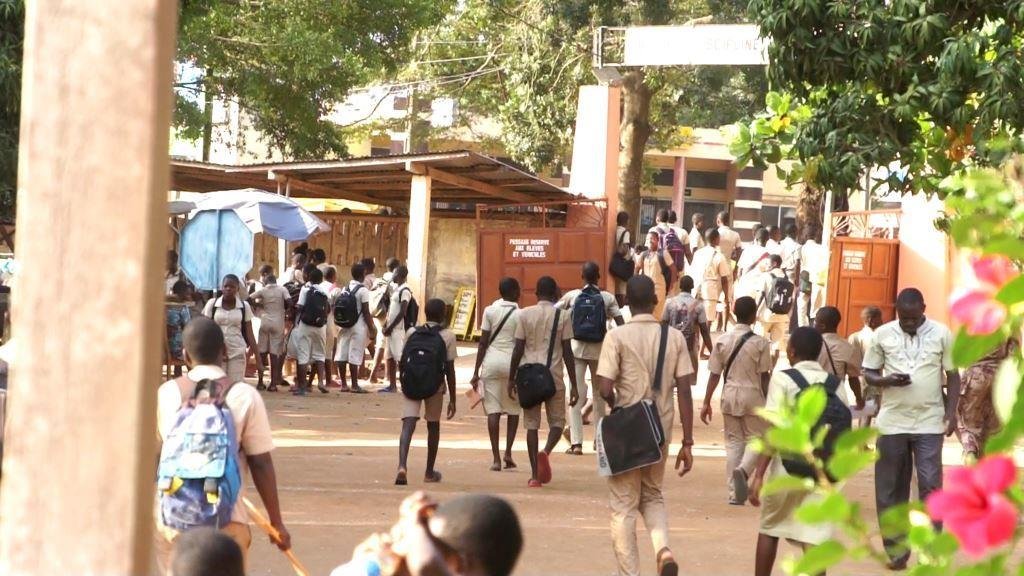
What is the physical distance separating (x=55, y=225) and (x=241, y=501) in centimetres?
353

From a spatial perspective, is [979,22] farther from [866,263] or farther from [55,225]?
[866,263]

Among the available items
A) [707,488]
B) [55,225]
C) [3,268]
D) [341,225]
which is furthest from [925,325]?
[341,225]

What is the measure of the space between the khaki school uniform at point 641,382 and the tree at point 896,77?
104 inches

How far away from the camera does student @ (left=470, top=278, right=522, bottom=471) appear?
1216 cm

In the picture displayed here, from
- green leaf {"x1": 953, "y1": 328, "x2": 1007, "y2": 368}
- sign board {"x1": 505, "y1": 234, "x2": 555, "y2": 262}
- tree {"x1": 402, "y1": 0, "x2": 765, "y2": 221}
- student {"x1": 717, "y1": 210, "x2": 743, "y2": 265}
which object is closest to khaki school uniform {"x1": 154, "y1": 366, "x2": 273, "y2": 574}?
green leaf {"x1": 953, "y1": 328, "x2": 1007, "y2": 368}

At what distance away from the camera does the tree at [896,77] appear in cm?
994

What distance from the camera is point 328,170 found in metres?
23.3

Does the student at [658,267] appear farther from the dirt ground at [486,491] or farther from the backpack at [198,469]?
the backpack at [198,469]

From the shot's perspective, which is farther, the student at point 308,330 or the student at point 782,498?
the student at point 308,330

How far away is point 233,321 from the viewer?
590 inches

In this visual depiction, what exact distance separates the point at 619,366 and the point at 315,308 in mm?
10892

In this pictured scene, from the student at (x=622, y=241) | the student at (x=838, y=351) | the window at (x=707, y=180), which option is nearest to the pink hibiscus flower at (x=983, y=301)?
the student at (x=838, y=351)

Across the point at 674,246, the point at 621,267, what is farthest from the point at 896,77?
the point at 674,246

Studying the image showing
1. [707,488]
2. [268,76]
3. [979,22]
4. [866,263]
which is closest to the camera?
[979,22]
